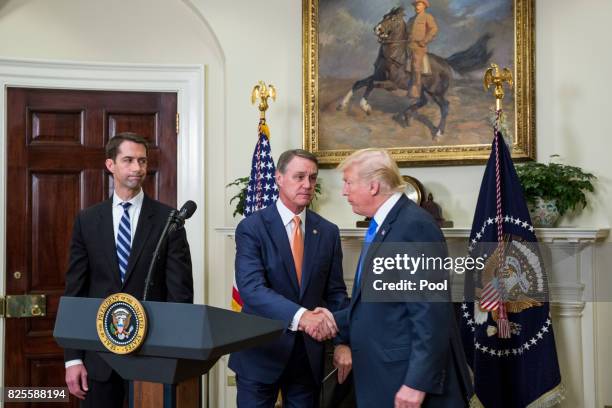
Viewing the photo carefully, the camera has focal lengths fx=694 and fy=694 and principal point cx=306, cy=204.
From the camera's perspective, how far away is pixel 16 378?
4.44 m

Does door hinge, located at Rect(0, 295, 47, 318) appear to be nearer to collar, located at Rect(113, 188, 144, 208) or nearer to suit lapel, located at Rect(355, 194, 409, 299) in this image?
collar, located at Rect(113, 188, 144, 208)

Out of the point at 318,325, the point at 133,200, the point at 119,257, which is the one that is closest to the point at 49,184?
the point at 133,200

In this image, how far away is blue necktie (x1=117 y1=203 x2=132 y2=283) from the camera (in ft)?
9.51

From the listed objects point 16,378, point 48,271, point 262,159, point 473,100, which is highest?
point 473,100

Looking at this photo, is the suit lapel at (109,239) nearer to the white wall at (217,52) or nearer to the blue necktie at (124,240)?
the blue necktie at (124,240)

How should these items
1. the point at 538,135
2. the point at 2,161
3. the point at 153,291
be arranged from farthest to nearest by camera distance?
the point at 2,161
the point at 538,135
the point at 153,291

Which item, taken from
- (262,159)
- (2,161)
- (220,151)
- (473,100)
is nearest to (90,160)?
(2,161)

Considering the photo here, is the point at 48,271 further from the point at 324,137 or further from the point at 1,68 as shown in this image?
the point at 324,137

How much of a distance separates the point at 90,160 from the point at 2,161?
55 cm

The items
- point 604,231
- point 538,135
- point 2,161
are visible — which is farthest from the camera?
point 2,161

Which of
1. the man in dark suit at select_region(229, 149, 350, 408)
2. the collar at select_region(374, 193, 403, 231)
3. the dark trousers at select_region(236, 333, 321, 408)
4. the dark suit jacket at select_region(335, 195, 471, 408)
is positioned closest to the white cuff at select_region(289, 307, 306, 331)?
the man in dark suit at select_region(229, 149, 350, 408)

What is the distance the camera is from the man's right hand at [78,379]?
2809 mm

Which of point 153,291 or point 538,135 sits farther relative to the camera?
point 538,135

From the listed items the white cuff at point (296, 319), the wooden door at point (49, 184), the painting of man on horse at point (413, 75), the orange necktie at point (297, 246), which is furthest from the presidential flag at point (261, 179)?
the white cuff at point (296, 319)
